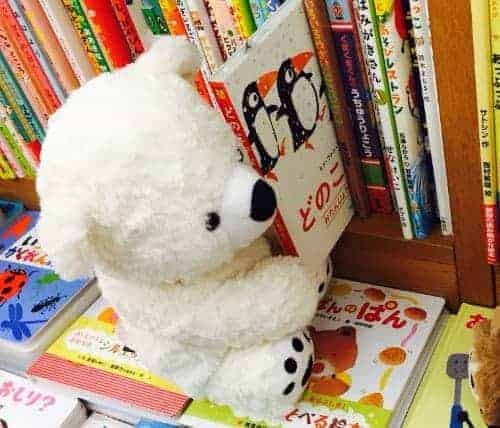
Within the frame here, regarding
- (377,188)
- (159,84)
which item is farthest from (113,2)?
(377,188)

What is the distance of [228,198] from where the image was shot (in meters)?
0.62

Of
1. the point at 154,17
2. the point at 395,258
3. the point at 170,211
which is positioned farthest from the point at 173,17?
the point at 395,258

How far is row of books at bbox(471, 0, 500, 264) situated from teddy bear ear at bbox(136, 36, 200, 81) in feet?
0.82

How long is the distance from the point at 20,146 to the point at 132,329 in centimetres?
41

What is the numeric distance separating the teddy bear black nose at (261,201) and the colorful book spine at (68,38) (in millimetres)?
347

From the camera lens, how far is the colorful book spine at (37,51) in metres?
0.86

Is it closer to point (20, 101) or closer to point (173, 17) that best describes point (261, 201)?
point (173, 17)

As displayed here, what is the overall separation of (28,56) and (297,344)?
0.49 m

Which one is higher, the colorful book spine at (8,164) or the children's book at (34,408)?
the colorful book spine at (8,164)

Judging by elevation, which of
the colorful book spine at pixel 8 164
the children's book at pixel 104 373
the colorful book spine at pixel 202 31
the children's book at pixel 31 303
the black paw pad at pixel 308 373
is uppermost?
the colorful book spine at pixel 202 31

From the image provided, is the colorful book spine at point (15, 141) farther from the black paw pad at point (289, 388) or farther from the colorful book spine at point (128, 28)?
the black paw pad at point (289, 388)

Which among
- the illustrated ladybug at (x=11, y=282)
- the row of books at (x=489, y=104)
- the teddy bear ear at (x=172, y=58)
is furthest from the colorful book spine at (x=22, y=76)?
the row of books at (x=489, y=104)

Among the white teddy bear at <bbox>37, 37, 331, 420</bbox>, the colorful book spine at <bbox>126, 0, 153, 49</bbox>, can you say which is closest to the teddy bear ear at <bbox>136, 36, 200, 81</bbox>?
the white teddy bear at <bbox>37, 37, 331, 420</bbox>

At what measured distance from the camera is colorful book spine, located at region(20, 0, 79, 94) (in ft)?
2.76
